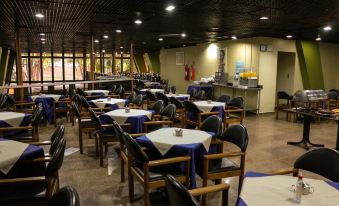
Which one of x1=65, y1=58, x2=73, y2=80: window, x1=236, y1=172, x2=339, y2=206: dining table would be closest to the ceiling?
x1=236, y1=172, x2=339, y2=206: dining table

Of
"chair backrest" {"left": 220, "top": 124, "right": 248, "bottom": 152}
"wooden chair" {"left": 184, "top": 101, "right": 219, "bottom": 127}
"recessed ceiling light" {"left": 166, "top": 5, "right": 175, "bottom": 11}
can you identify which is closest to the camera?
"chair backrest" {"left": 220, "top": 124, "right": 248, "bottom": 152}

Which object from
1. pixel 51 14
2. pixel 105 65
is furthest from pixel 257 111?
pixel 105 65

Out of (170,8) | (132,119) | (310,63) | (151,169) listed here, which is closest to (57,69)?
(310,63)

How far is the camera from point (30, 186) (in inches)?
108

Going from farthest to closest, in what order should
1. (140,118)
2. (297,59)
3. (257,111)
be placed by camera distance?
(297,59), (257,111), (140,118)

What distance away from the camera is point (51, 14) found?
6.12 meters

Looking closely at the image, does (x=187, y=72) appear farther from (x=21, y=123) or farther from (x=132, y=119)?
(x=21, y=123)

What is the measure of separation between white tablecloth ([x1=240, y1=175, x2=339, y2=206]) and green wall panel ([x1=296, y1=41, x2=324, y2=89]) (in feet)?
31.0

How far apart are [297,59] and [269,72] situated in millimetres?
1624

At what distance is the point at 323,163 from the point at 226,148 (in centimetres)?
303

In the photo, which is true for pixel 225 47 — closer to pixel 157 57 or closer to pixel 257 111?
pixel 257 111

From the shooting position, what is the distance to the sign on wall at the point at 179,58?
14.6 metres

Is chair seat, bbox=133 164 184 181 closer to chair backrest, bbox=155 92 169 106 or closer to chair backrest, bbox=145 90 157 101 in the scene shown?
chair backrest, bbox=155 92 169 106

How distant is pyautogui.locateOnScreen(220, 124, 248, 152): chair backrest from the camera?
131 inches
